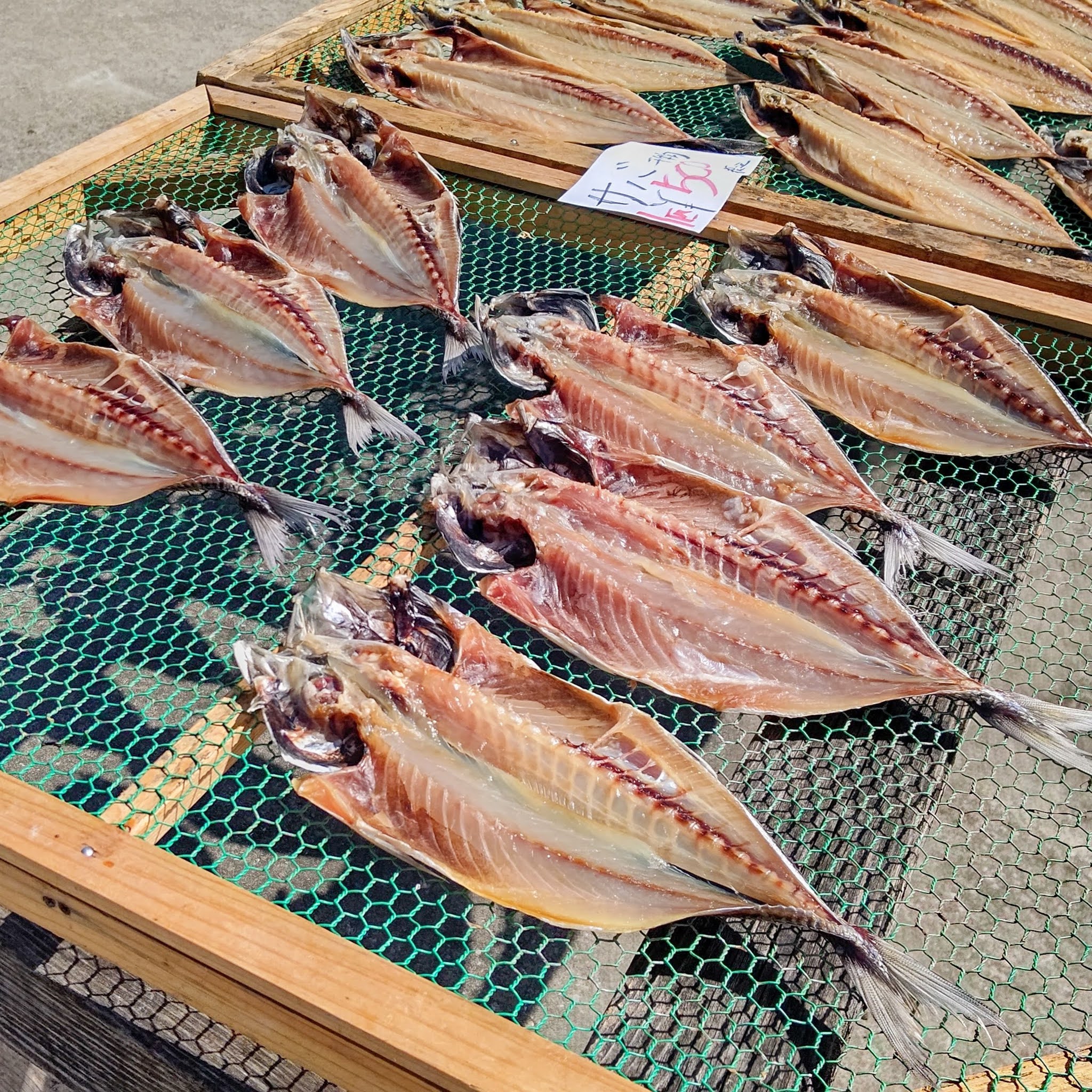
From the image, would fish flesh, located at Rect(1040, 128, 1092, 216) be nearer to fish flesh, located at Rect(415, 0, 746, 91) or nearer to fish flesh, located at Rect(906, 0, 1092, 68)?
fish flesh, located at Rect(906, 0, 1092, 68)

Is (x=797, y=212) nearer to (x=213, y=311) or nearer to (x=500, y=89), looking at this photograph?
(x=500, y=89)

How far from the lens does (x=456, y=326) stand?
2924 millimetres

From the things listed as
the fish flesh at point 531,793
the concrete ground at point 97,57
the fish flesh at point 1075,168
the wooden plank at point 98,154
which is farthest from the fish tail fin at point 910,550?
the concrete ground at point 97,57

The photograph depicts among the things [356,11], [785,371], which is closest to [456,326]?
[785,371]

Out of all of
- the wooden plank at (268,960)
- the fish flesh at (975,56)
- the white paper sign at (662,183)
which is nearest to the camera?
the wooden plank at (268,960)

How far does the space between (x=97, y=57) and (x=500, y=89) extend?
4.56 metres

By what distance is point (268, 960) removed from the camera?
1.55 m

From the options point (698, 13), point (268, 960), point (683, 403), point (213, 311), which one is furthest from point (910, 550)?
point (698, 13)

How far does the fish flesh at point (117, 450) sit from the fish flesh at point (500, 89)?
2.02 metres

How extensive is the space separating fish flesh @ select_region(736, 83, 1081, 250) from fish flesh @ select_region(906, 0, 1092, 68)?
127 cm

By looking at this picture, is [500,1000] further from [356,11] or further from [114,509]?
[356,11]

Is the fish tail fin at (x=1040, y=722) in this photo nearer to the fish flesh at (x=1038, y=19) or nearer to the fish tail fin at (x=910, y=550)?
the fish tail fin at (x=910, y=550)

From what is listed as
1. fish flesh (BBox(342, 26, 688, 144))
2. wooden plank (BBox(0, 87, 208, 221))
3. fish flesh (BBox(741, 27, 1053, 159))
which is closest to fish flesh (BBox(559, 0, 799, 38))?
fish flesh (BBox(741, 27, 1053, 159))

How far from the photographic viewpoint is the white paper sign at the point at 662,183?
129 inches
